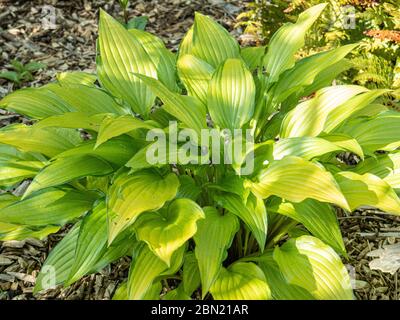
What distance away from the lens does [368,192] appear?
209cm

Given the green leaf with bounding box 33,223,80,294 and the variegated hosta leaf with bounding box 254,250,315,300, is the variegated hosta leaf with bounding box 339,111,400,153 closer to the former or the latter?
the variegated hosta leaf with bounding box 254,250,315,300

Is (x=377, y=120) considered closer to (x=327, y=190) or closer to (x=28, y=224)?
(x=327, y=190)

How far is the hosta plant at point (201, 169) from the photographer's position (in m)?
2.01

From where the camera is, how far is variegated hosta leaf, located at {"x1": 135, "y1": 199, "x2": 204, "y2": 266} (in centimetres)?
190

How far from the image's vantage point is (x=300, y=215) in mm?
2096

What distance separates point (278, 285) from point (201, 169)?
22.1 inches

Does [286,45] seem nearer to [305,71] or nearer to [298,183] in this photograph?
[305,71]

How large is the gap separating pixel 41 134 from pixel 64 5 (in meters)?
3.17

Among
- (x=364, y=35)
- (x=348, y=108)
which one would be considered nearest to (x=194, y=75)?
(x=348, y=108)

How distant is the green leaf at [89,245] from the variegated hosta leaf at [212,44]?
37.1 inches

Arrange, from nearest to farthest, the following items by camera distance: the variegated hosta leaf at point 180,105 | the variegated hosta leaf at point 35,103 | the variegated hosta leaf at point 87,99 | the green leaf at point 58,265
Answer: the variegated hosta leaf at point 180,105 → the green leaf at point 58,265 → the variegated hosta leaf at point 87,99 → the variegated hosta leaf at point 35,103

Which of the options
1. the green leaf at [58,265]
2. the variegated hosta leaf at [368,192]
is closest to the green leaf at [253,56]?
the variegated hosta leaf at [368,192]

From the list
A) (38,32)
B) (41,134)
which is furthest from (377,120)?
(38,32)

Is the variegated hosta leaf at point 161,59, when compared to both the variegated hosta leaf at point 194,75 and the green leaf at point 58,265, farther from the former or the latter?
the green leaf at point 58,265
